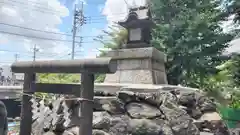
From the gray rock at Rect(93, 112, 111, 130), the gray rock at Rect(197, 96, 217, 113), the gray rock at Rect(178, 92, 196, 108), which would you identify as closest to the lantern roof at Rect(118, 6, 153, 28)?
the gray rock at Rect(178, 92, 196, 108)

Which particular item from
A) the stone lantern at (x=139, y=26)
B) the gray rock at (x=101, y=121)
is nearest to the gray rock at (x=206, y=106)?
the gray rock at (x=101, y=121)

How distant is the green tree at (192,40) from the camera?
855cm

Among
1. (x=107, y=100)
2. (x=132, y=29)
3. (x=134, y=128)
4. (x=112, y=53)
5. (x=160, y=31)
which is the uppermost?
(x=160, y=31)

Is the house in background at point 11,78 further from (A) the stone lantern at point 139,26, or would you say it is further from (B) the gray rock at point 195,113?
(A) the stone lantern at point 139,26

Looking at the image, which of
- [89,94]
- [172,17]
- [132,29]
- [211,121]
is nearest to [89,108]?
[89,94]

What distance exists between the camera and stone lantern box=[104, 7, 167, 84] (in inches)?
198

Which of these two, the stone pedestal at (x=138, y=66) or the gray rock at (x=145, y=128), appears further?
→ the stone pedestal at (x=138, y=66)

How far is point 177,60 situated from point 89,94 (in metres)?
7.38

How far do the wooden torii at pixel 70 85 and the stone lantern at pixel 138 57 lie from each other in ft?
9.83

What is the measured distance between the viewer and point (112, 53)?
18.3 ft

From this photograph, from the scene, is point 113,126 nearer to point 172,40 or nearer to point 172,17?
point 172,40

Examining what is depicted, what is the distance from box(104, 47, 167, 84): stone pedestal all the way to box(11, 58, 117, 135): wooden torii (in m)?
3.00

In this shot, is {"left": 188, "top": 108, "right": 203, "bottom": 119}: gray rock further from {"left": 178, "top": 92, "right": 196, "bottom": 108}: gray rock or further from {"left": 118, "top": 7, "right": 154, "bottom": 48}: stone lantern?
{"left": 118, "top": 7, "right": 154, "bottom": 48}: stone lantern

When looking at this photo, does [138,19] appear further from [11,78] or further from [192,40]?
[11,78]
